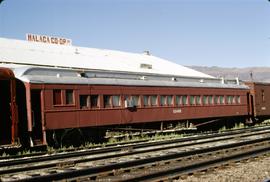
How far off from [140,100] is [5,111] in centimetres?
840

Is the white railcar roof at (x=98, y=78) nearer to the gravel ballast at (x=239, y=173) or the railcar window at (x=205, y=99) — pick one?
the railcar window at (x=205, y=99)

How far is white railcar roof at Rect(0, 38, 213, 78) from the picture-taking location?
35.5 m

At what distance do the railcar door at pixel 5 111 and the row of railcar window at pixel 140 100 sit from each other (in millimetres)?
2391

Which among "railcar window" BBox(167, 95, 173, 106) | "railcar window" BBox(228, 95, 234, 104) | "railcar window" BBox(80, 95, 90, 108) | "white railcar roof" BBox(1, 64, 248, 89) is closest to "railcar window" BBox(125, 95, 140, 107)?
"white railcar roof" BBox(1, 64, 248, 89)

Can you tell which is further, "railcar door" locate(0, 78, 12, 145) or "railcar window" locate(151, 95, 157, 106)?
"railcar window" locate(151, 95, 157, 106)

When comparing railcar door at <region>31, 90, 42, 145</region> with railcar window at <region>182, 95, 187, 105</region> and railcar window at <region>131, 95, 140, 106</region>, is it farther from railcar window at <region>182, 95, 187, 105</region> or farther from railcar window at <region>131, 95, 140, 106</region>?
railcar window at <region>182, 95, 187, 105</region>

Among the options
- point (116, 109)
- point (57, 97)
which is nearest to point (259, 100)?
point (116, 109)

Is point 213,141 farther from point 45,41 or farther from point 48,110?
point 45,41

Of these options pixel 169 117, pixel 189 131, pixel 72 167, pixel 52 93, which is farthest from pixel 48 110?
pixel 189 131

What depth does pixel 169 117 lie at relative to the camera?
25.2 meters

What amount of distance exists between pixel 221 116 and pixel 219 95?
1.46m

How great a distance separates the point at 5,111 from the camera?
16812 mm

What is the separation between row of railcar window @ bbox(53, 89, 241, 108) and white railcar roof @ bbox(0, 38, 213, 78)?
11.0m

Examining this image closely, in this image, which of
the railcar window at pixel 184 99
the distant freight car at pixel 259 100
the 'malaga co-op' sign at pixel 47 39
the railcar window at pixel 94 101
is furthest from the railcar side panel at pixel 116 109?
the 'malaga co-op' sign at pixel 47 39
